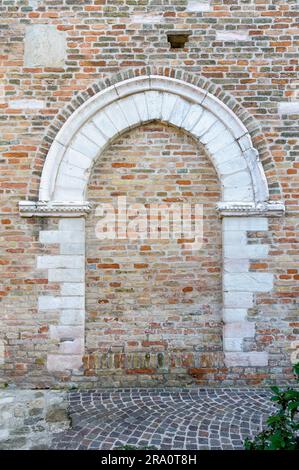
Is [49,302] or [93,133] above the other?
[93,133]

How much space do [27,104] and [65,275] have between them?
2253mm

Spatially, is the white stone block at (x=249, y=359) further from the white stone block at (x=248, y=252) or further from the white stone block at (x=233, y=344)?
the white stone block at (x=248, y=252)

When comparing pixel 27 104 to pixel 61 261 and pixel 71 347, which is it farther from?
pixel 71 347

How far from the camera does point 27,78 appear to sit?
190 inches

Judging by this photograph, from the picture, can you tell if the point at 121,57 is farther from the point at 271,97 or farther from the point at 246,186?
the point at 246,186

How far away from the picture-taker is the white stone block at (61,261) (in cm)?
474

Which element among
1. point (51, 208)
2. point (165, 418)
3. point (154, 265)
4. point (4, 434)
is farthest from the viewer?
point (154, 265)

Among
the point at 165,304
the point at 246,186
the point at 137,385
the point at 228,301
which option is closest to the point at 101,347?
the point at 137,385

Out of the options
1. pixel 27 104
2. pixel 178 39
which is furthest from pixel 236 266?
pixel 27 104

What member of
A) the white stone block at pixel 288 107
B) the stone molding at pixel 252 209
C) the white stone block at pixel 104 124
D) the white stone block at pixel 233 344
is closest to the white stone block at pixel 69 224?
the white stone block at pixel 104 124

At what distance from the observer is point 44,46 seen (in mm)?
4836

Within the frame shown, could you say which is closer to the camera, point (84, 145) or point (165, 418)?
point (165, 418)

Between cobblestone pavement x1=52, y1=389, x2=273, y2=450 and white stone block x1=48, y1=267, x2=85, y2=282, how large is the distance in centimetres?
139

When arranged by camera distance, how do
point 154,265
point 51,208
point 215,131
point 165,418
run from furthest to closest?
1. point 154,265
2. point 215,131
3. point 51,208
4. point 165,418
